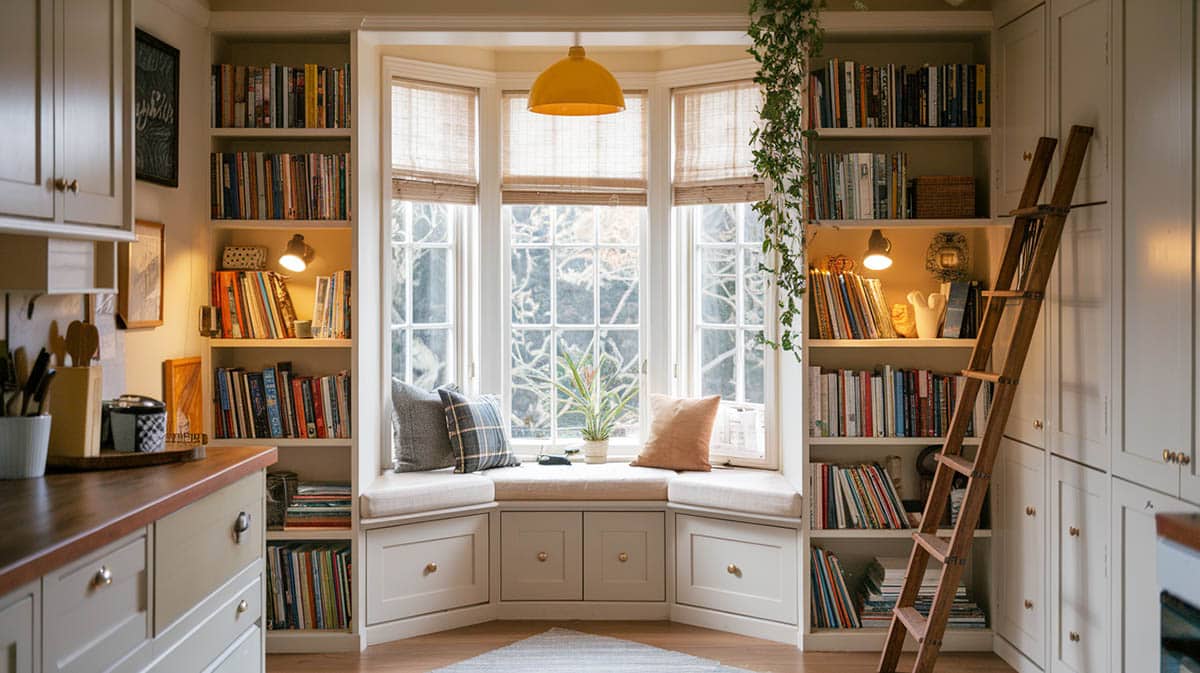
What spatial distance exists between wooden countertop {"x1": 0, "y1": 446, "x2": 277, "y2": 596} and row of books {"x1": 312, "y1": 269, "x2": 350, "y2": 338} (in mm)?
1374

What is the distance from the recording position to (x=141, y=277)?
381 centimetres

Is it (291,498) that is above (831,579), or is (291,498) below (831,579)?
above

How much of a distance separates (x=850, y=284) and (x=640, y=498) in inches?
53.5

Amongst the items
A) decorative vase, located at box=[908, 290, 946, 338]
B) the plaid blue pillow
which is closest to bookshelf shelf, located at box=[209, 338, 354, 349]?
the plaid blue pillow

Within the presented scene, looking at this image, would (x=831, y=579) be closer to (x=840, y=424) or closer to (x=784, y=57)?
(x=840, y=424)

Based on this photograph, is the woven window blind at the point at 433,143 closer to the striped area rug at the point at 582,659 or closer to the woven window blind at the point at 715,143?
the woven window blind at the point at 715,143

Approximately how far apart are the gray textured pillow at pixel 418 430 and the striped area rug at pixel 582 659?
985mm

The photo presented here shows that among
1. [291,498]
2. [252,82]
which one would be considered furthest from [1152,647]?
[252,82]

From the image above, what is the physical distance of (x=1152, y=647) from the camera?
309 centimetres

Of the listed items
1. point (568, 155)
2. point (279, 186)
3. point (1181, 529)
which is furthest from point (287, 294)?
point (1181, 529)

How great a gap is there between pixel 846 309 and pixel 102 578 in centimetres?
317

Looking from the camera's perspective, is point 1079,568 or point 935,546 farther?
point 935,546

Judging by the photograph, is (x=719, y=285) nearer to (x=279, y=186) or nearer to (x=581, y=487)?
(x=581, y=487)

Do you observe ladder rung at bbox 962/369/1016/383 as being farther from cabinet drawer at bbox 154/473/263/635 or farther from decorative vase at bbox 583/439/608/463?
cabinet drawer at bbox 154/473/263/635
